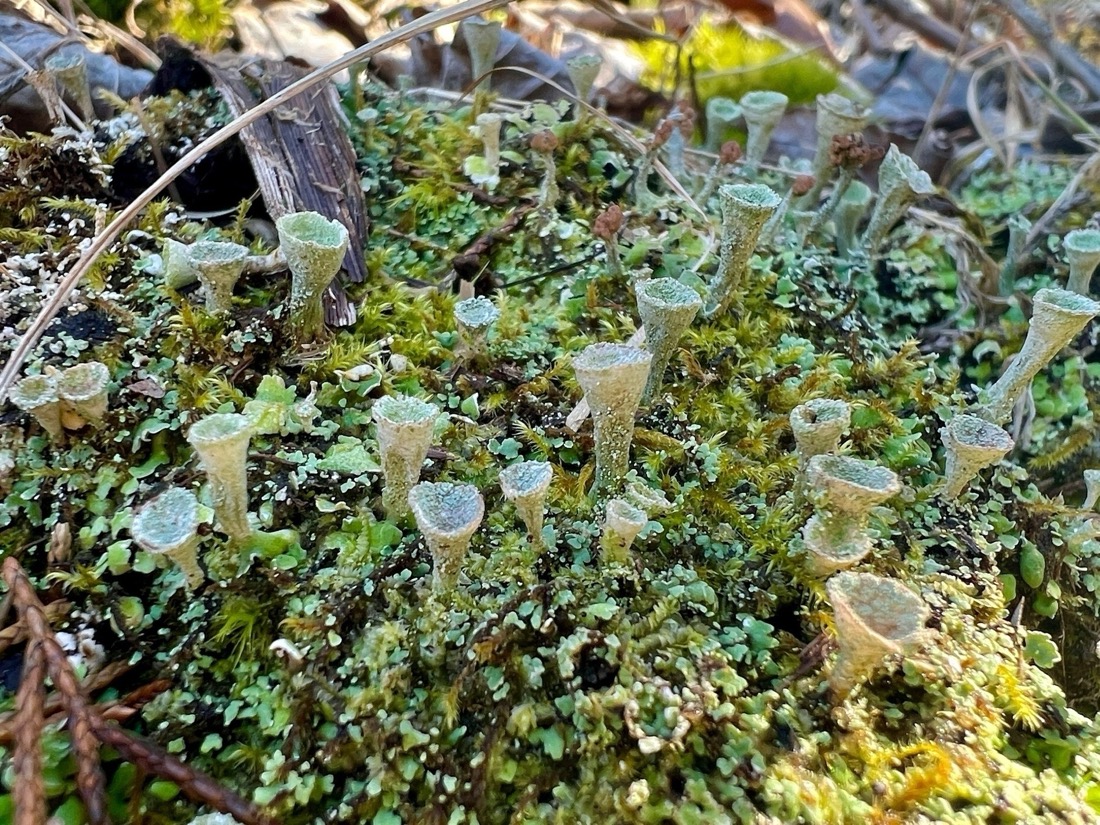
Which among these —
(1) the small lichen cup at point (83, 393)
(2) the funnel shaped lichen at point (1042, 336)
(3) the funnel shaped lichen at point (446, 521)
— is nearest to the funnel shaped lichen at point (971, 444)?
(2) the funnel shaped lichen at point (1042, 336)

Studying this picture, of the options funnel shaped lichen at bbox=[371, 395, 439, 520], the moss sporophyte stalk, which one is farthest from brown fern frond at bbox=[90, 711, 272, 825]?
funnel shaped lichen at bbox=[371, 395, 439, 520]

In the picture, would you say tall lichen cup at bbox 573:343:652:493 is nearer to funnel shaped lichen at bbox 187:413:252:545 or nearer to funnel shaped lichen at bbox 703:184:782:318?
funnel shaped lichen at bbox 703:184:782:318

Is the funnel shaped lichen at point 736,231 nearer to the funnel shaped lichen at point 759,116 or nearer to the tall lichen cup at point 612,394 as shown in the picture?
the tall lichen cup at point 612,394

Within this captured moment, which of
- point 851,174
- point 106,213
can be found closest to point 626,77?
point 851,174

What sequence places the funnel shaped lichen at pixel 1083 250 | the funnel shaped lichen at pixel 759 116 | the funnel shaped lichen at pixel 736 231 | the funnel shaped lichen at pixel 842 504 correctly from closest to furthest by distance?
the funnel shaped lichen at pixel 842 504, the funnel shaped lichen at pixel 736 231, the funnel shaped lichen at pixel 1083 250, the funnel shaped lichen at pixel 759 116

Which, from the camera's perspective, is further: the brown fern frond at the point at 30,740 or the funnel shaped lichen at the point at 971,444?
the funnel shaped lichen at the point at 971,444

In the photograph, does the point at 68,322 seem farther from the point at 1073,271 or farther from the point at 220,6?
the point at 1073,271

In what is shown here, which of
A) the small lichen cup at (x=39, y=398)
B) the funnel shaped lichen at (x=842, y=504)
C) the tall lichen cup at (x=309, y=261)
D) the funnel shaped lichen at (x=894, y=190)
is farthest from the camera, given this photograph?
the funnel shaped lichen at (x=894, y=190)
